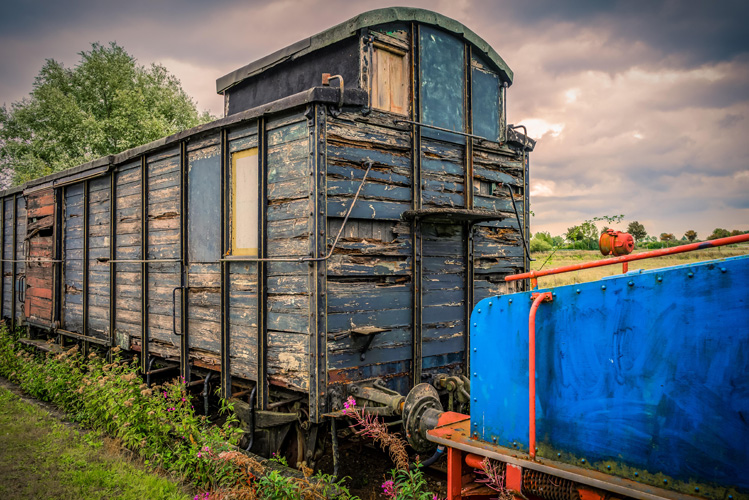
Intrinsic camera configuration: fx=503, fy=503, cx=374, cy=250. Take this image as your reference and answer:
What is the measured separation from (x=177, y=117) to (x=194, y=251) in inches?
772

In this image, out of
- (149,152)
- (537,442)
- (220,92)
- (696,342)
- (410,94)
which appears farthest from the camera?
(220,92)

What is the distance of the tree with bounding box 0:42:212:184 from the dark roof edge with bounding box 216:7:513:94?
16780mm

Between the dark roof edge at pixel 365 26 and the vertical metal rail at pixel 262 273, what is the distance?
1377 mm

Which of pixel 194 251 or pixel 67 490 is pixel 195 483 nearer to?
pixel 67 490

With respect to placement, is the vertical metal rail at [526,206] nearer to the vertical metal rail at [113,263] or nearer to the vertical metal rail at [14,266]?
the vertical metal rail at [113,263]

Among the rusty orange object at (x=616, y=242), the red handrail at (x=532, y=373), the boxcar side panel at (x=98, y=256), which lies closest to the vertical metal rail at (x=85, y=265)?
the boxcar side panel at (x=98, y=256)

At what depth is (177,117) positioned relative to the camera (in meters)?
24.0

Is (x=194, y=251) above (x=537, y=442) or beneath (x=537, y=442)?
above

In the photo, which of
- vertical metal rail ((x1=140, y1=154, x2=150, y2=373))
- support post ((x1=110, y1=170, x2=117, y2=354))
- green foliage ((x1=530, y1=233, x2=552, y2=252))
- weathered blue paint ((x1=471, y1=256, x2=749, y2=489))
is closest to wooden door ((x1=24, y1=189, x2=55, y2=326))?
support post ((x1=110, y1=170, x2=117, y2=354))

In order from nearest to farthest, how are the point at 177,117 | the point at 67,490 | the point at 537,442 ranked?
the point at 537,442 → the point at 67,490 → the point at 177,117

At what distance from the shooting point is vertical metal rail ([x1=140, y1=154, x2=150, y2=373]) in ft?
25.1

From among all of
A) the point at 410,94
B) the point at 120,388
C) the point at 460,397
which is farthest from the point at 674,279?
the point at 120,388

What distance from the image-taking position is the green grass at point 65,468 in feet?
16.0

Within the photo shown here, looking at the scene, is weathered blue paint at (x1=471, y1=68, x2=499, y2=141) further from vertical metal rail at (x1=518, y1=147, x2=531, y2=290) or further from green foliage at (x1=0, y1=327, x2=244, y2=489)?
green foliage at (x1=0, y1=327, x2=244, y2=489)
